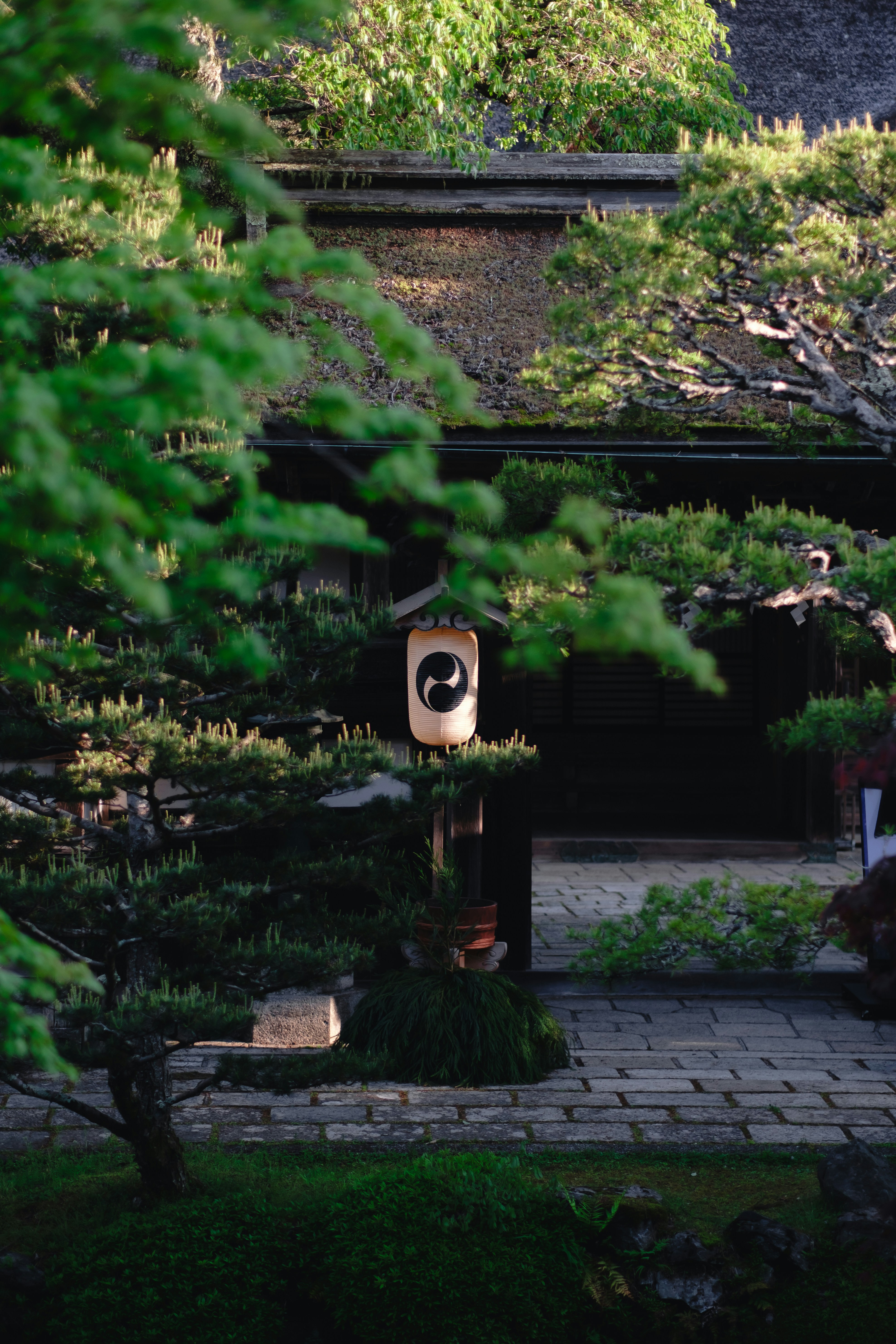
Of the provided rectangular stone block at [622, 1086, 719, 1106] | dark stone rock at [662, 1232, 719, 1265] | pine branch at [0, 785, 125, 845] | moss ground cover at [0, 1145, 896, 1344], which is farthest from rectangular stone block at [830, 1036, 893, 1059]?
pine branch at [0, 785, 125, 845]

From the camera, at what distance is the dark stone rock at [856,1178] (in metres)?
5.45

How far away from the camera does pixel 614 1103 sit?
7.16 metres

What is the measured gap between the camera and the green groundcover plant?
5520 mm

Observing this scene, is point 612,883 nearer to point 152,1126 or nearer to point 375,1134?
point 375,1134

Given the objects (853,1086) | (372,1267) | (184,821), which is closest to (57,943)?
(184,821)

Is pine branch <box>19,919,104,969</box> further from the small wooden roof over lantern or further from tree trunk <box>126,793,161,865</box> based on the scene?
the small wooden roof over lantern

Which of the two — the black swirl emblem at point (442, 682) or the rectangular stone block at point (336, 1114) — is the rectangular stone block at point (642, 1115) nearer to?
the rectangular stone block at point (336, 1114)

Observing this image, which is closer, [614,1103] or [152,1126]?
[152,1126]

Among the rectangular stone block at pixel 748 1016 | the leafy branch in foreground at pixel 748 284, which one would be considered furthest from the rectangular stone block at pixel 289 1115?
the leafy branch in foreground at pixel 748 284

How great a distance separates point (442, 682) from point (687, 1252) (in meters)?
4.23

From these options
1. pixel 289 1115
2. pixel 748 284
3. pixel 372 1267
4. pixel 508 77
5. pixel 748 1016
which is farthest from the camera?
pixel 508 77

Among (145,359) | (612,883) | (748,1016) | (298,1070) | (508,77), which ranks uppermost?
(508,77)

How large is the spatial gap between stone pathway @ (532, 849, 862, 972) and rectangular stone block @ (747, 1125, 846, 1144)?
9.66ft

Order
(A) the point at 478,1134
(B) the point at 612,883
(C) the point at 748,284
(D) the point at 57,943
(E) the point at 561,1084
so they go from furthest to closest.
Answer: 1. (B) the point at 612,883
2. (E) the point at 561,1084
3. (A) the point at 478,1134
4. (C) the point at 748,284
5. (D) the point at 57,943
